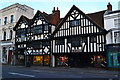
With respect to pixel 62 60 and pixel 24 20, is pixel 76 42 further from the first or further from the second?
pixel 24 20

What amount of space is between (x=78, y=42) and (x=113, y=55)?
5.46 metres

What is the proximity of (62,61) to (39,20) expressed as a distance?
29.0 feet

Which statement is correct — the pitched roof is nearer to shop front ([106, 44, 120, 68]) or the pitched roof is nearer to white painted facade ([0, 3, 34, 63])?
shop front ([106, 44, 120, 68])

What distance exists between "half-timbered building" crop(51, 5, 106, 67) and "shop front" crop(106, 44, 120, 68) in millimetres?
933

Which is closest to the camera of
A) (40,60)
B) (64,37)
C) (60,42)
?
(64,37)

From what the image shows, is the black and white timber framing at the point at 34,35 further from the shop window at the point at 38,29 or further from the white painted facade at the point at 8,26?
the white painted facade at the point at 8,26

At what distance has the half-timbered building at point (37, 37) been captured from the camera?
1029 inches

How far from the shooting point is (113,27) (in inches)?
824

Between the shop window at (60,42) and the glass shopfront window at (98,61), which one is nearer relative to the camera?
the glass shopfront window at (98,61)

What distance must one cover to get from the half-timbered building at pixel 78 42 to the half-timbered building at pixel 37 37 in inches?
59.9

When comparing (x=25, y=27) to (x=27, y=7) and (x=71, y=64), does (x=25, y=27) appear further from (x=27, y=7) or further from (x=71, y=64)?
(x=71, y=64)

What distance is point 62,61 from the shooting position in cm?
2503

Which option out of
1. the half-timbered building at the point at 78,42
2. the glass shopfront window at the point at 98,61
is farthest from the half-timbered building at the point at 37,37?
the glass shopfront window at the point at 98,61

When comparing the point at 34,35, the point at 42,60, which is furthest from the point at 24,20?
the point at 42,60
